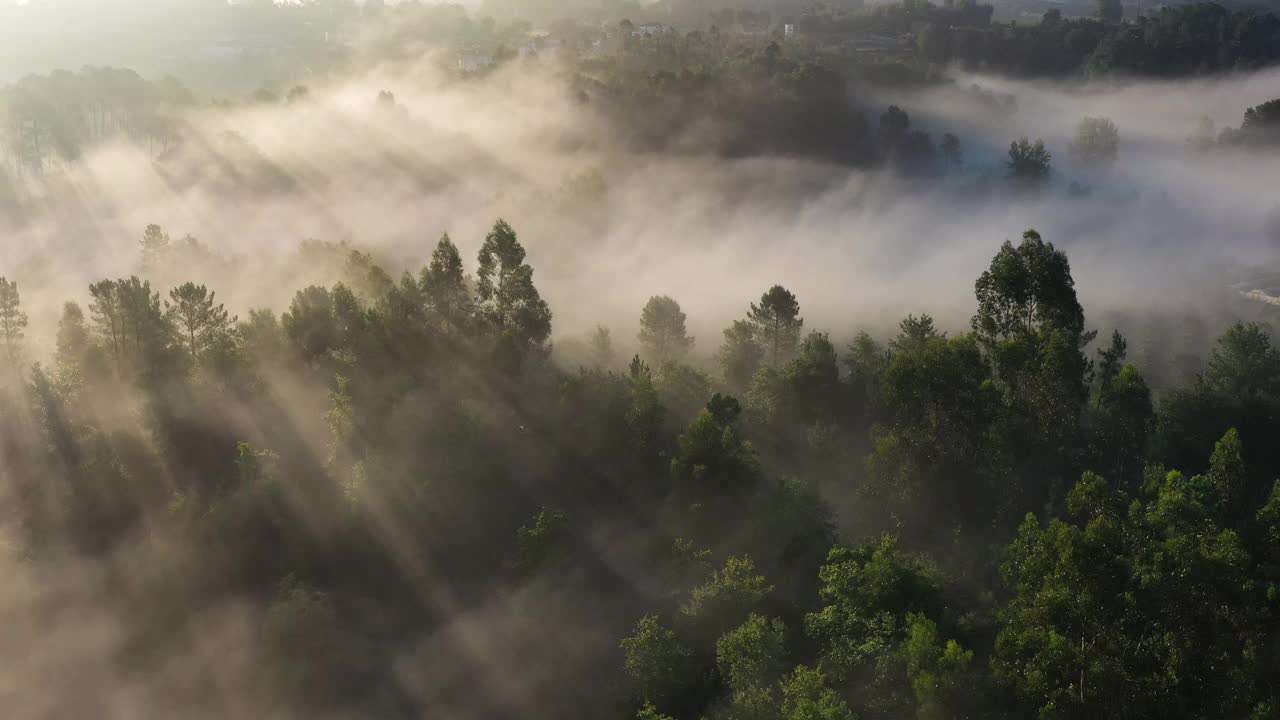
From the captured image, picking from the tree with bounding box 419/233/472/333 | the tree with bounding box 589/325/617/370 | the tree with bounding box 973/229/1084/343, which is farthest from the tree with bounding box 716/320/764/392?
the tree with bounding box 419/233/472/333

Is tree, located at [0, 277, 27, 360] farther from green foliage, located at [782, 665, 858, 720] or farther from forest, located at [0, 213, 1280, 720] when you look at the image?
green foliage, located at [782, 665, 858, 720]

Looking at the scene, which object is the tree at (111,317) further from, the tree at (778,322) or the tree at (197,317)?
the tree at (778,322)

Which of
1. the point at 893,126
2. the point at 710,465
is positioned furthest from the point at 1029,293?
A: the point at 893,126

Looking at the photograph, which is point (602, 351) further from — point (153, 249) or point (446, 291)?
point (153, 249)

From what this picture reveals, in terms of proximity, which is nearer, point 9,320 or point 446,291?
point 9,320

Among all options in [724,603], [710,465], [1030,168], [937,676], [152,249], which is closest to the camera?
[937,676]

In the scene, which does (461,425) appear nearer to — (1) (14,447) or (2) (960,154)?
(1) (14,447)
